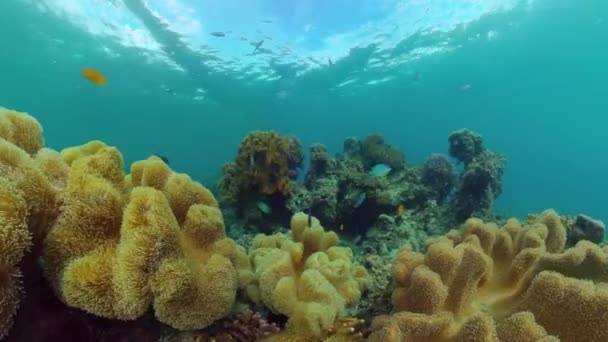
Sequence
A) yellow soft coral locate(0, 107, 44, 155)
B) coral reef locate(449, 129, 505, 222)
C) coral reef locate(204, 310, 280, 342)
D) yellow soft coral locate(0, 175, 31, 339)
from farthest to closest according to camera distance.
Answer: coral reef locate(449, 129, 505, 222)
coral reef locate(204, 310, 280, 342)
yellow soft coral locate(0, 107, 44, 155)
yellow soft coral locate(0, 175, 31, 339)

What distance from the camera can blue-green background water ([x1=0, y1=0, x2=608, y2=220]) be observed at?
21.7 metres

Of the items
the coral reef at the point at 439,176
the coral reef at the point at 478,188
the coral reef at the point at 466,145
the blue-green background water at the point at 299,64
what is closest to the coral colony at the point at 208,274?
the coral reef at the point at 478,188

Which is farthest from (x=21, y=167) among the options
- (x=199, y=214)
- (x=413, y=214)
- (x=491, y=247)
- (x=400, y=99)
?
(x=400, y=99)

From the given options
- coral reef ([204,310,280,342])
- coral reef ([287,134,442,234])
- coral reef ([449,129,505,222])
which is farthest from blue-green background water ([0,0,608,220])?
coral reef ([204,310,280,342])

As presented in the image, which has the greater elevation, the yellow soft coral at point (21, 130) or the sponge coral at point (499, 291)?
the yellow soft coral at point (21, 130)

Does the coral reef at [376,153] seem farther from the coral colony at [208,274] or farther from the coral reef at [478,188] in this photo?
the coral colony at [208,274]

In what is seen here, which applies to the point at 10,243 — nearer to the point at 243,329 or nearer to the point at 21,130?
the point at 21,130

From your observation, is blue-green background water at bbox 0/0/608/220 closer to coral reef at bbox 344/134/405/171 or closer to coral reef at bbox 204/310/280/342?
coral reef at bbox 344/134/405/171

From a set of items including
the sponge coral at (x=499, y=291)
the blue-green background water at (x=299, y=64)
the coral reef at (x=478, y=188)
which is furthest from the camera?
the blue-green background water at (x=299, y=64)

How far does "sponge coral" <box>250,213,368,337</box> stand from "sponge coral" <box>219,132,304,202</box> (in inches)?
161

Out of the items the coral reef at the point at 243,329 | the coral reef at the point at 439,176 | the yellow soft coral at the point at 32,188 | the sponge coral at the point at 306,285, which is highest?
the coral reef at the point at 439,176

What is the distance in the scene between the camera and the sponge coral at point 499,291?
2016mm

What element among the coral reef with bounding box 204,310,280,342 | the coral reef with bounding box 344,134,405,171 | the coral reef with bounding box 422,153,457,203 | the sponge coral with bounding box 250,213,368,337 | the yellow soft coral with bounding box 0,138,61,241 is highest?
the coral reef with bounding box 344,134,405,171

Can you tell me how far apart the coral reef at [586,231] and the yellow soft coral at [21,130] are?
5303mm
